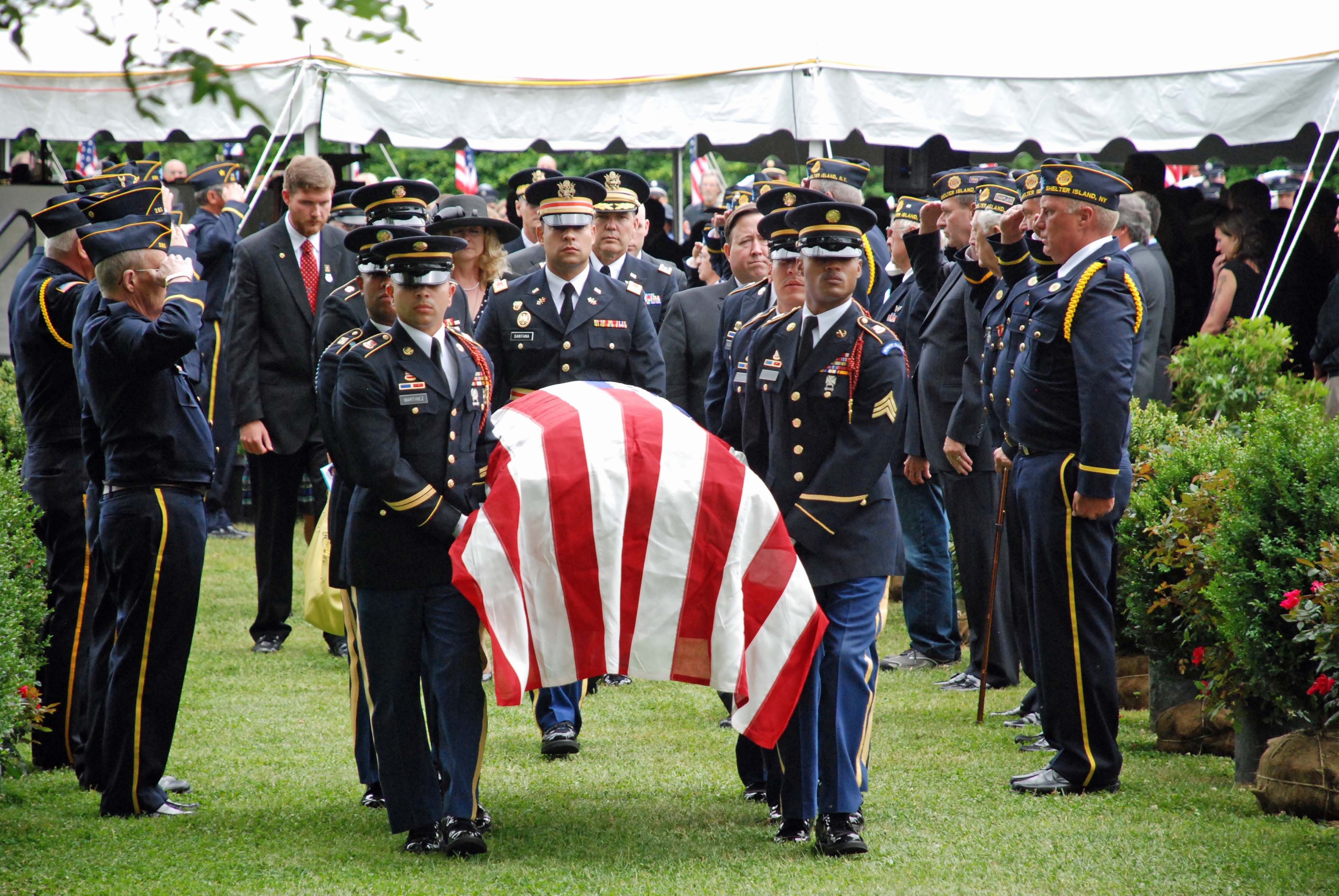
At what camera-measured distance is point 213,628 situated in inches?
372

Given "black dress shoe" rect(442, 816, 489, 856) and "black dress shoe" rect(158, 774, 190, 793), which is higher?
"black dress shoe" rect(442, 816, 489, 856)

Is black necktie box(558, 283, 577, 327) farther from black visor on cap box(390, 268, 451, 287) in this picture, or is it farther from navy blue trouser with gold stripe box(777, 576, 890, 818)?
navy blue trouser with gold stripe box(777, 576, 890, 818)

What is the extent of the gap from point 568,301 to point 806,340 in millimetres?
1991

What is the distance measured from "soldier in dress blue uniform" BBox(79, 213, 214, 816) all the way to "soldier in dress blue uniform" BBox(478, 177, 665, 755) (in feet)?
5.69

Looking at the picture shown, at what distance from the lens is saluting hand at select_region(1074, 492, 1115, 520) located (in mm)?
5496

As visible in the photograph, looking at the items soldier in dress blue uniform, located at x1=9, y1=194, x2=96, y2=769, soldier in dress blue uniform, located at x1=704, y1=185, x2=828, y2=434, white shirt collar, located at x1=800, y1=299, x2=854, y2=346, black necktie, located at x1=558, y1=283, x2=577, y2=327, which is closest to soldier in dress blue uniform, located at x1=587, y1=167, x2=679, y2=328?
soldier in dress blue uniform, located at x1=704, y1=185, x2=828, y2=434

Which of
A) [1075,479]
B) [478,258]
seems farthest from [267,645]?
[1075,479]

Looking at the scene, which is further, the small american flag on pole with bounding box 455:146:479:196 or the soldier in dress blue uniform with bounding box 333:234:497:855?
the small american flag on pole with bounding box 455:146:479:196

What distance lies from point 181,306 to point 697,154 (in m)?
11.5

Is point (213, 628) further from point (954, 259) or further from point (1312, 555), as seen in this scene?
point (1312, 555)

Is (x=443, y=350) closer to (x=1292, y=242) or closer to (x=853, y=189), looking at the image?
(x=853, y=189)

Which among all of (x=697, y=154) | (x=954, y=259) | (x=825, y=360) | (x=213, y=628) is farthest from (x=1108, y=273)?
(x=697, y=154)

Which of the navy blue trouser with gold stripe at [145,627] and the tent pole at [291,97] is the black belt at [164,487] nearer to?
the navy blue trouser with gold stripe at [145,627]

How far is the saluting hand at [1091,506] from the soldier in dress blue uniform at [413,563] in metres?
2.27
